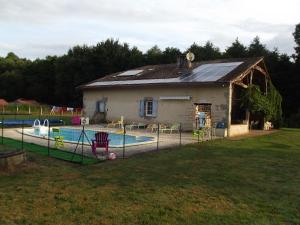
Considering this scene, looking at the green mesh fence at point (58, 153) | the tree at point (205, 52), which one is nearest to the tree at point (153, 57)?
the tree at point (205, 52)

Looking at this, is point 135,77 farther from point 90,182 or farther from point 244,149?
point 90,182

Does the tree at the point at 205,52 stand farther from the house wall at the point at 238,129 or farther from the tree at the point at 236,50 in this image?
the house wall at the point at 238,129

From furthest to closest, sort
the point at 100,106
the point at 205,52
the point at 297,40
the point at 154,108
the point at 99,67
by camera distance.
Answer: the point at 99,67, the point at 205,52, the point at 297,40, the point at 100,106, the point at 154,108

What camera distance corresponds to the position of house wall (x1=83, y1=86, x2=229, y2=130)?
2269 cm

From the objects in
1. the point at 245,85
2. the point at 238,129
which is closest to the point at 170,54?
the point at 245,85

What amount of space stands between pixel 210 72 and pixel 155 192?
1754 cm

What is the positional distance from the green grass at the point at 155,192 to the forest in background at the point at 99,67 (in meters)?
24.6

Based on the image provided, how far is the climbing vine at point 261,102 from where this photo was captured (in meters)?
24.1

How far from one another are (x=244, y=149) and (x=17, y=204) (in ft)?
33.7

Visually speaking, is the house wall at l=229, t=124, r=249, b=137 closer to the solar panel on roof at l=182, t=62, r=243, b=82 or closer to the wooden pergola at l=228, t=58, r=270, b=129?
the wooden pergola at l=228, t=58, r=270, b=129

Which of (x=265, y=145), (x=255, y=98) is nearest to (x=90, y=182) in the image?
(x=265, y=145)

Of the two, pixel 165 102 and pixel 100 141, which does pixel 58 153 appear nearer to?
pixel 100 141

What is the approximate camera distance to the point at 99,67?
53031 millimetres

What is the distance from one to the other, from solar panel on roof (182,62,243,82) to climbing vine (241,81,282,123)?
1880 millimetres
